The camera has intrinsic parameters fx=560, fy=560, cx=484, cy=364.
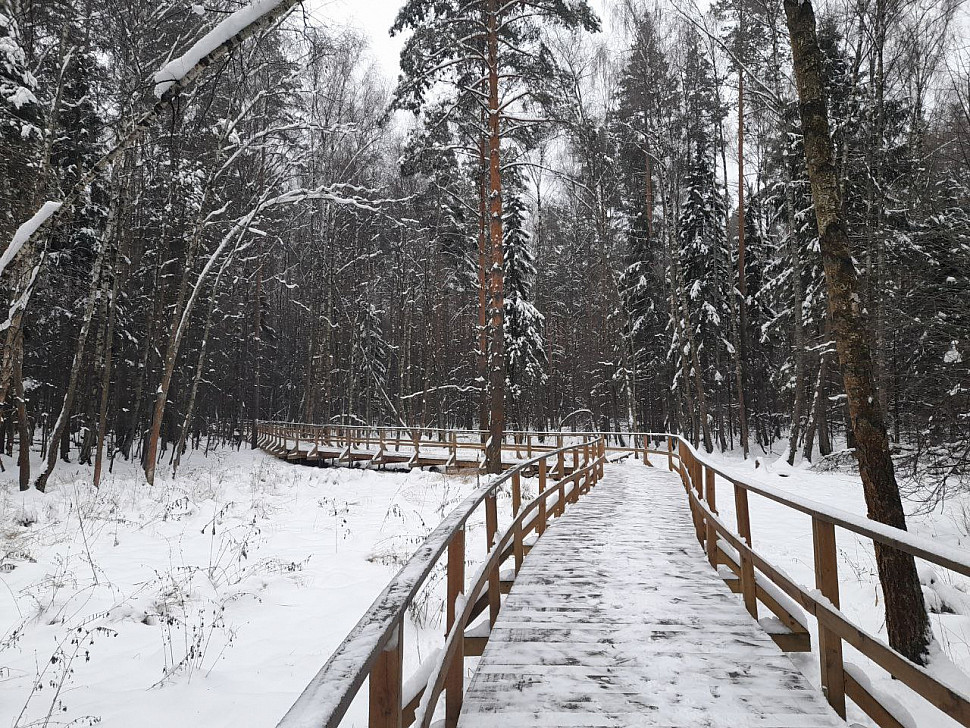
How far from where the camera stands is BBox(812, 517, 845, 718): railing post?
309cm

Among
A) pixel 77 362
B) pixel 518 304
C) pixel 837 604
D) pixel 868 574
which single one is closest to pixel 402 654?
pixel 837 604

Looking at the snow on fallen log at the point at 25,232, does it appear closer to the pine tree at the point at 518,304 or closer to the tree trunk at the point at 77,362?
the tree trunk at the point at 77,362

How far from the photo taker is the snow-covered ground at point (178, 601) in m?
4.23

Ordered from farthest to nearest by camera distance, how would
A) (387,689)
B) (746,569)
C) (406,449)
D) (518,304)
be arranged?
(518,304), (406,449), (746,569), (387,689)

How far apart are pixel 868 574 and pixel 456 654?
8.33 meters

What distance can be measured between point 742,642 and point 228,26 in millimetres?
5710

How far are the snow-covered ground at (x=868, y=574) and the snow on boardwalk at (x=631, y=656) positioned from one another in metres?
0.47

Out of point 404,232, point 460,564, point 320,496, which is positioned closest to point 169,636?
point 460,564

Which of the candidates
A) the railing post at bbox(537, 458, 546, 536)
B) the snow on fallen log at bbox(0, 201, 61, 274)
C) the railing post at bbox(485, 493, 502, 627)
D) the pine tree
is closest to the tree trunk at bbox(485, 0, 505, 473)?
the railing post at bbox(537, 458, 546, 536)

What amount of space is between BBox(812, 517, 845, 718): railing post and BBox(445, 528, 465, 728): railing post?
1.98 m

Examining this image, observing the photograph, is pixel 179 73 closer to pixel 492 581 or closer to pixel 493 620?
pixel 492 581

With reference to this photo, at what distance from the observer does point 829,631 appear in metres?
3.09

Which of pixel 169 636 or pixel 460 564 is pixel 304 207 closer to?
pixel 169 636

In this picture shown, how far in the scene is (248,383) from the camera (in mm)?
40688
